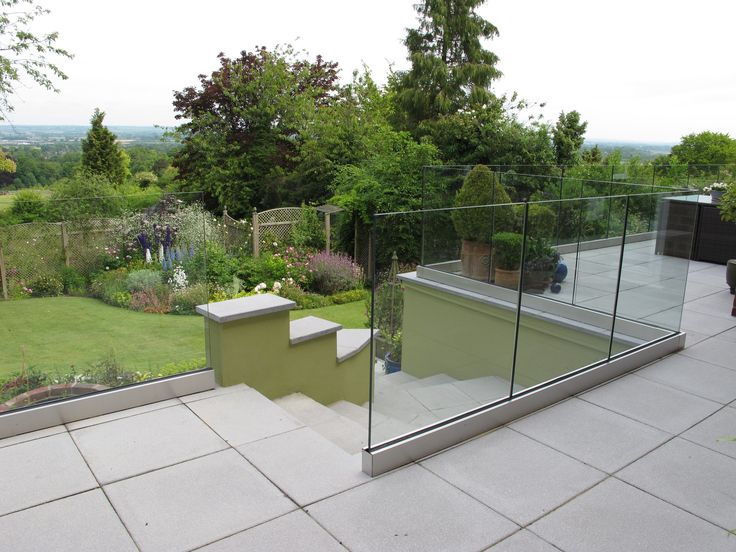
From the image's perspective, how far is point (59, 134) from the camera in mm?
20859

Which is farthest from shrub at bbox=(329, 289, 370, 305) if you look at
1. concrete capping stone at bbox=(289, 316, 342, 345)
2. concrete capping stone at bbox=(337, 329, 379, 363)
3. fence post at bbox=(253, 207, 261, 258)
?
concrete capping stone at bbox=(289, 316, 342, 345)

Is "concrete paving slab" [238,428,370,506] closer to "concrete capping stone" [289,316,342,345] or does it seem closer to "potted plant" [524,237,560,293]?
A: "concrete capping stone" [289,316,342,345]

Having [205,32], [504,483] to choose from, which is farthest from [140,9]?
[504,483]

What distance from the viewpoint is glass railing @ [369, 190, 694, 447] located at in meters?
3.25

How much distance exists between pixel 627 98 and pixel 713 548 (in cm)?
2322

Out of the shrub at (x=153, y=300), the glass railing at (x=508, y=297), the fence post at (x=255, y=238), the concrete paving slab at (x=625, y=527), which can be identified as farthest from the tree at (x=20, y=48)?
the concrete paving slab at (x=625, y=527)

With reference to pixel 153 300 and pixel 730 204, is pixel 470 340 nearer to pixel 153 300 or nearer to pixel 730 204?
pixel 153 300

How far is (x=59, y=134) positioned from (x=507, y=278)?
21.9 m

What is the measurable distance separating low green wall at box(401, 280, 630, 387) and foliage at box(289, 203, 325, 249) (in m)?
8.60

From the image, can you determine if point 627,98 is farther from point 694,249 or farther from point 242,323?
point 242,323

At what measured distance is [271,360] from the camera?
4.20m

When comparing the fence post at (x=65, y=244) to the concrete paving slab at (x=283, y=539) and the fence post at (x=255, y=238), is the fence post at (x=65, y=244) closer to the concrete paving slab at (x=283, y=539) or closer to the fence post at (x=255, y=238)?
the concrete paving slab at (x=283, y=539)

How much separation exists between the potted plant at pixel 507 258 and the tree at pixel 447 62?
17.4 meters

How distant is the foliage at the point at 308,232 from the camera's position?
12.4m
